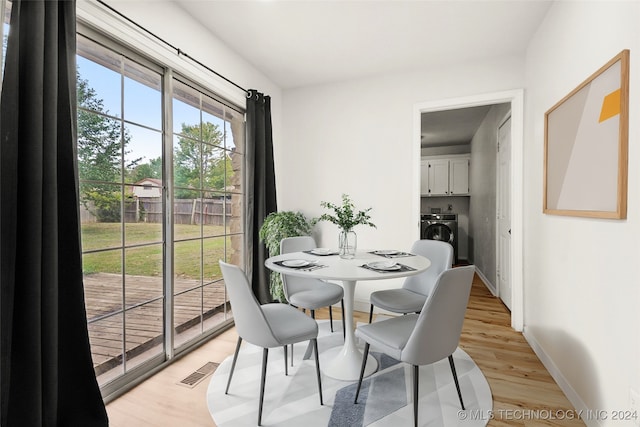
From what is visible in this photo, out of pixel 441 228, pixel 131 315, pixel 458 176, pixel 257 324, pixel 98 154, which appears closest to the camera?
pixel 257 324

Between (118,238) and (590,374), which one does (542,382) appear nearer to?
(590,374)

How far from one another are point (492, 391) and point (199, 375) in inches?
74.5

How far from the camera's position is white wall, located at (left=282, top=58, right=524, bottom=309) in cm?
323

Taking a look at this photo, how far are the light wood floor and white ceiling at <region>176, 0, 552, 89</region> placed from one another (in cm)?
260

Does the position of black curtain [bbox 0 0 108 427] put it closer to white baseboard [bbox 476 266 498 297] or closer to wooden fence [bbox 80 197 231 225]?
wooden fence [bbox 80 197 231 225]

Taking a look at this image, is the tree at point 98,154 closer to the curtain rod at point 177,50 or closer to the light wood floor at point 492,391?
the curtain rod at point 177,50

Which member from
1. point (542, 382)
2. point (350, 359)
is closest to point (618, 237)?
point (542, 382)

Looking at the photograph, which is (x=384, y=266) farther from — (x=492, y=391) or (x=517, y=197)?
(x=517, y=197)

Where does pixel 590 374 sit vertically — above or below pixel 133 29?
below

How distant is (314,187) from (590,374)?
2.83m

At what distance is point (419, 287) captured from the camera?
2.56 metres

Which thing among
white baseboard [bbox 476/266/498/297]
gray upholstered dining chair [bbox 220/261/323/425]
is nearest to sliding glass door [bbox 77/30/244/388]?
gray upholstered dining chair [bbox 220/261/323/425]

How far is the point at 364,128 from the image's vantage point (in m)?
3.54

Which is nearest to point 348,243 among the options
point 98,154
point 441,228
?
point 98,154
